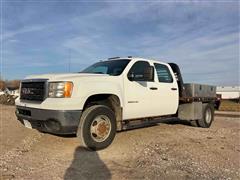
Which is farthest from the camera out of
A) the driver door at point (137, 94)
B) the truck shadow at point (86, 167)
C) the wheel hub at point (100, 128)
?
the driver door at point (137, 94)

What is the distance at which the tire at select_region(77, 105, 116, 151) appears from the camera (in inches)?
223

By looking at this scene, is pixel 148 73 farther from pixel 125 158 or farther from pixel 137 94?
pixel 125 158

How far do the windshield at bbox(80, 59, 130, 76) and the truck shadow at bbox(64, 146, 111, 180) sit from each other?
6.95 ft

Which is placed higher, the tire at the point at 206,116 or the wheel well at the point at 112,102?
the wheel well at the point at 112,102

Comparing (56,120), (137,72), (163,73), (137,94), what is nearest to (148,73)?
(137,72)

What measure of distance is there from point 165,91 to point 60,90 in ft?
11.5

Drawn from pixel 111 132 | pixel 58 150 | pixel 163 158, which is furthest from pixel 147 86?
pixel 58 150

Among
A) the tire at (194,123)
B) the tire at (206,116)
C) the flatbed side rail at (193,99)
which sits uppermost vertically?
the flatbed side rail at (193,99)

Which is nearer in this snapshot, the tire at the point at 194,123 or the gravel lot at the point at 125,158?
the gravel lot at the point at 125,158

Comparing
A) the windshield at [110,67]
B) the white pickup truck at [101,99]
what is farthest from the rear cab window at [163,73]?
the windshield at [110,67]

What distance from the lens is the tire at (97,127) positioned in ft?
18.5

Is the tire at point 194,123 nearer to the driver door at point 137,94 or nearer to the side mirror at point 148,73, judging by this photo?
the driver door at point 137,94

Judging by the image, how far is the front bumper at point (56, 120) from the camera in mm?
5344

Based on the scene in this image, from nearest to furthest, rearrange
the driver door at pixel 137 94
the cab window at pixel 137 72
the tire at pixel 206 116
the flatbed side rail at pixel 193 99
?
1. the driver door at pixel 137 94
2. the cab window at pixel 137 72
3. the flatbed side rail at pixel 193 99
4. the tire at pixel 206 116
